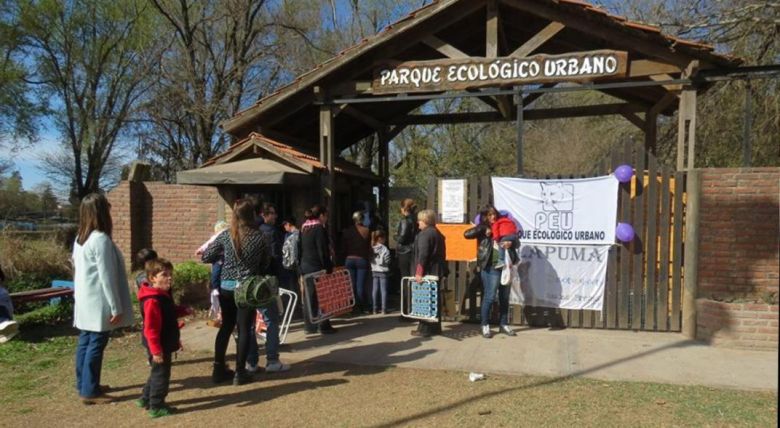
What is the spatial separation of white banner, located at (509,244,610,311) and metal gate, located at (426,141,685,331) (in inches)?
5.2

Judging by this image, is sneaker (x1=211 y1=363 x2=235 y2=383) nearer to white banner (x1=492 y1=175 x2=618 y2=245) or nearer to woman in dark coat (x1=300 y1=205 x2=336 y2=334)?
woman in dark coat (x1=300 y1=205 x2=336 y2=334)

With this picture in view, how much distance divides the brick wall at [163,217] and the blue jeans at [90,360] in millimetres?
5665

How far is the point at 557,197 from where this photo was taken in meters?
7.55

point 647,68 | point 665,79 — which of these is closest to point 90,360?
point 647,68

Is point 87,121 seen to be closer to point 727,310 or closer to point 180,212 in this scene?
point 180,212

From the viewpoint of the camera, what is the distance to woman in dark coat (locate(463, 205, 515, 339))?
7.09 meters

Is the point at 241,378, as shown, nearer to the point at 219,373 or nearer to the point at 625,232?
the point at 219,373


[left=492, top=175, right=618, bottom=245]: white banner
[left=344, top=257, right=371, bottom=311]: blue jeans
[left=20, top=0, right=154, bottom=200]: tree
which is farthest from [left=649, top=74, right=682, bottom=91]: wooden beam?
[left=20, top=0, right=154, bottom=200]: tree

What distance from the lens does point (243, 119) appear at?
29.6 feet

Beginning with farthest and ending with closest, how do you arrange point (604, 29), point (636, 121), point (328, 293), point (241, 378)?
point (636, 121) < point (604, 29) < point (328, 293) < point (241, 378)

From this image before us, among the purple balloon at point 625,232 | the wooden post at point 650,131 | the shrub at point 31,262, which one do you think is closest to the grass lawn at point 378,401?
the purple balloon at point 625,232

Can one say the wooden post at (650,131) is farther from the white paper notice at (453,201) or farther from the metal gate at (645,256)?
the white paper notice at (453,201)

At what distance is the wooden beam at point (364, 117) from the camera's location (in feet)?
32.1

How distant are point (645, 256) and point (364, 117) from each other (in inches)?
229
